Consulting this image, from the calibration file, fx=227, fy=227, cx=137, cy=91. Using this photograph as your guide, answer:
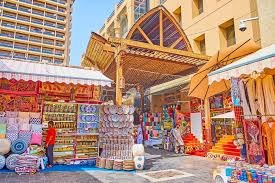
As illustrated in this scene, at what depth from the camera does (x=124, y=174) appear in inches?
307

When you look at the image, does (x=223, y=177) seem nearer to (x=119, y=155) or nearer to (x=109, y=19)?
(x=119, y=155)

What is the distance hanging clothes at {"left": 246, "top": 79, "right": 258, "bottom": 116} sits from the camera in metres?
6.84

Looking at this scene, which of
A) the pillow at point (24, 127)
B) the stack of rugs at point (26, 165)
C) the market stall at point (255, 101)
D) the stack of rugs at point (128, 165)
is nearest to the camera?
the market stall at point (255, 101)

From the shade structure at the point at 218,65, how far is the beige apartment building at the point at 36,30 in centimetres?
5579

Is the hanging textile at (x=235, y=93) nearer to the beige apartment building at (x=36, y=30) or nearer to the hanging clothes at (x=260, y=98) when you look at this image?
the hanging clothes at (x=260, y=98)

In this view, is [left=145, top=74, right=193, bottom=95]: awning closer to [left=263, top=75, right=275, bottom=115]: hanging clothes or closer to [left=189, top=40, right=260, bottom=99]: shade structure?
[left=189, top=40, right=260, bottom=99]: shade structure

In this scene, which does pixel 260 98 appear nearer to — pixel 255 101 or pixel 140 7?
pixel 255 101

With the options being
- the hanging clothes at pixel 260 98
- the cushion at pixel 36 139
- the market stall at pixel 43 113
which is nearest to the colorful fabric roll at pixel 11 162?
the market stall at pixel 43 113

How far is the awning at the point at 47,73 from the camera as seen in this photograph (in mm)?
8227

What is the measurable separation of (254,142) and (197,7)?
13.5 m

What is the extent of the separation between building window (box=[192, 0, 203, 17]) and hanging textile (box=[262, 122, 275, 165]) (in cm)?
1275

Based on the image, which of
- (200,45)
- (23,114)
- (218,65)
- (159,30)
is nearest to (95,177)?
(23,114)

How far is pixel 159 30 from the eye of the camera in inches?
485

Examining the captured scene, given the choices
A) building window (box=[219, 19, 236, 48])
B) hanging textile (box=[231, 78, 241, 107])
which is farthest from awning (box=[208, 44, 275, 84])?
building window (box=[219, 19, 236, 48])
